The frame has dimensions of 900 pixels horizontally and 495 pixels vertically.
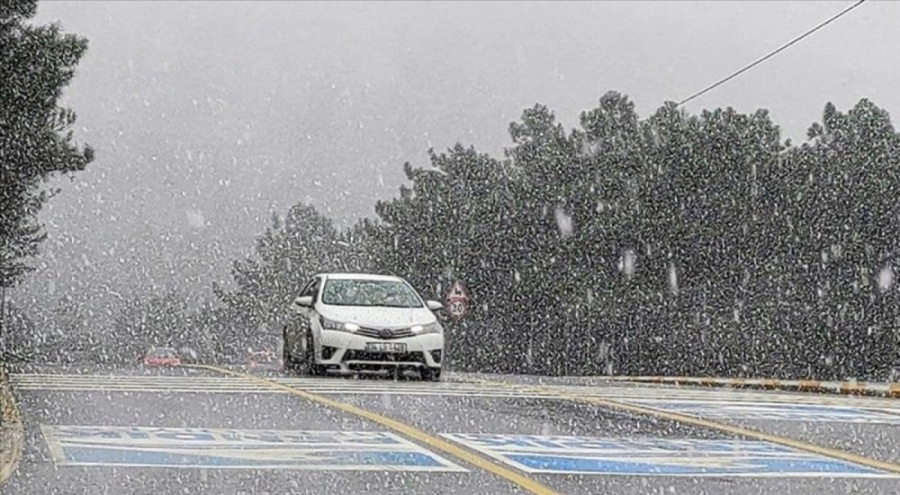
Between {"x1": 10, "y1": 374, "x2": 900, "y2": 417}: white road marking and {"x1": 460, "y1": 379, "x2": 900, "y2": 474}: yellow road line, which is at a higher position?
{"x1": 10, "y1": 374, "x2": 900, "y2": 417}: white road marking

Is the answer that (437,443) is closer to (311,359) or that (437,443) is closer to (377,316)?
(377,316)

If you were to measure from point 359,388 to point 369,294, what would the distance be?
4.00 m

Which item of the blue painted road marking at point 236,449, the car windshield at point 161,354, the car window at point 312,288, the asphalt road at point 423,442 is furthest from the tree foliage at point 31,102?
the car windshield at point 161,354

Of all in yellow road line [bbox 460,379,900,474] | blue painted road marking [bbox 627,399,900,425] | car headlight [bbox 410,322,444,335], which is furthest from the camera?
car headlight [bbox 410,322,444,335]

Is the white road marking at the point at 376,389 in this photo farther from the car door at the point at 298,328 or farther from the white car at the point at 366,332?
the car door at the point at 298,328

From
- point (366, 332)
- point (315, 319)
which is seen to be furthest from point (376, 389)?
point (315, 319)

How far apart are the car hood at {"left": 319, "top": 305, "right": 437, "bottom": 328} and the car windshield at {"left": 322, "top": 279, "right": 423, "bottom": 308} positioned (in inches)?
12.9

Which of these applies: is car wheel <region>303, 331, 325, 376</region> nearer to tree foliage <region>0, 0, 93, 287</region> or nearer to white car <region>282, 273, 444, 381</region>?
white car <region>282, 273, 444, 381</region>

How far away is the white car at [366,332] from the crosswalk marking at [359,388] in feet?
1.54

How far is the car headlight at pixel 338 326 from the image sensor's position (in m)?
16.9

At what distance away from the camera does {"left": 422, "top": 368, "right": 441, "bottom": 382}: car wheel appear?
1720 centimetres

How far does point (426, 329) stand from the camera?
56.6 feet

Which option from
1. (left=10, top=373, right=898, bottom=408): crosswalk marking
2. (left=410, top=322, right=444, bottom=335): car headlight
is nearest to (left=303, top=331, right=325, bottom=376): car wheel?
(left=10, top=373, right=898, bottom=408): crosswalk marking

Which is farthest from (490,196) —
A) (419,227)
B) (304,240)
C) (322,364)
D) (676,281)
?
(304,240)
